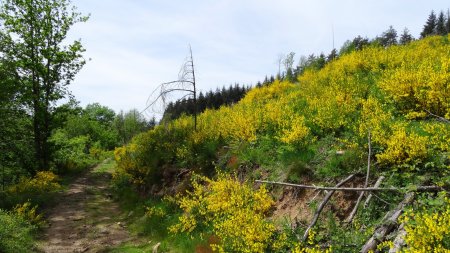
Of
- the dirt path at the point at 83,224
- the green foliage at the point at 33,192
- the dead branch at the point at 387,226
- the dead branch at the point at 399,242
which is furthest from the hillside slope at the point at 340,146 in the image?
the green foliage at the point at 33,192

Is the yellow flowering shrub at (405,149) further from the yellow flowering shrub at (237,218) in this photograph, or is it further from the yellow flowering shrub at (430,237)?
the yellow flowering shrub at (237,218)

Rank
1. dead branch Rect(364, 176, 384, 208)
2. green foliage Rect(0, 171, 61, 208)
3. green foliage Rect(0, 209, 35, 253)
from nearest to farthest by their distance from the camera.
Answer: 1. dead branch Rect(364, 176, 384, 208)
2. green foliage Rect(0, 209, 35, 253)
3. green foliage Rect(0, 171, 61, 208)

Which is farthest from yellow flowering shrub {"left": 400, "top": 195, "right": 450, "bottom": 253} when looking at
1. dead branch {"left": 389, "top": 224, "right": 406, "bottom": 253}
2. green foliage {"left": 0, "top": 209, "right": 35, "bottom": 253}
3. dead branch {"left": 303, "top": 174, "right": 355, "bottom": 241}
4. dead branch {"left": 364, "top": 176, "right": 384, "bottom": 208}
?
green foliage {"left": 0, "top": 209, "right": 35, "bottom": 253}

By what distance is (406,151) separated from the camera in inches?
193

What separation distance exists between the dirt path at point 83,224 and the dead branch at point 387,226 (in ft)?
23.1

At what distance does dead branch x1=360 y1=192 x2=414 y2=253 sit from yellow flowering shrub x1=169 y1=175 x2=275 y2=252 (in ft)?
4.81

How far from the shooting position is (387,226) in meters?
4.04

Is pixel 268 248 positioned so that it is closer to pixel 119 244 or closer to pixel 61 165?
pixel 119 244

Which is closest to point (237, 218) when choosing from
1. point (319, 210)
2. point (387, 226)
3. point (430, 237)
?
point (319, 210)

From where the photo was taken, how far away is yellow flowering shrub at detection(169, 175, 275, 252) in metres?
4.91

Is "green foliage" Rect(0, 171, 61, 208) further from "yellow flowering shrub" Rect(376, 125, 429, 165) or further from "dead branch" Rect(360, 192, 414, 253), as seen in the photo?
"yellow flowering shrub" Rect(376, 125, 429, 165)

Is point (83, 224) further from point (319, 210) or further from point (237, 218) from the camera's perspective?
point (319, 210)

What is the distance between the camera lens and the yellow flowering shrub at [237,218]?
16.1ft

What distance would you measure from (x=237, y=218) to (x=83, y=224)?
26.6 ft
